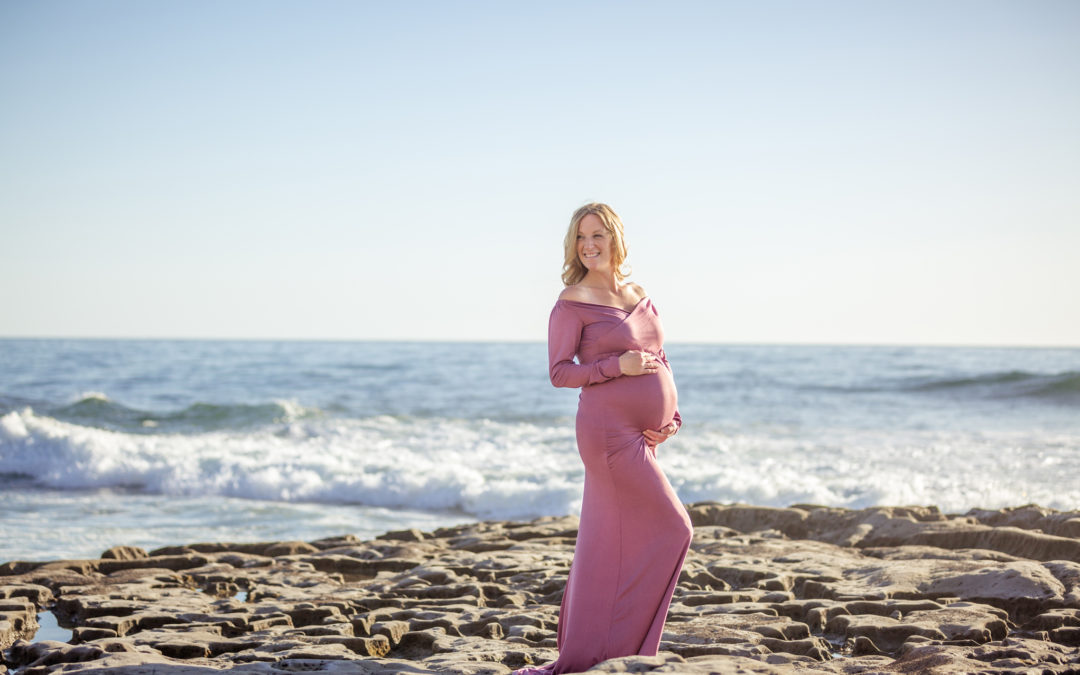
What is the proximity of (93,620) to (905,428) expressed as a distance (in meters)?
17.5

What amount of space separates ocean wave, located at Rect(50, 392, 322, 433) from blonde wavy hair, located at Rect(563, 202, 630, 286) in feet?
59.7

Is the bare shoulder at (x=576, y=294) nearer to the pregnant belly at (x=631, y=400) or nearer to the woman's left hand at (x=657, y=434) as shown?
the pregnant belly at (x=631, y=400)

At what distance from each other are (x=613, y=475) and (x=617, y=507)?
0.16 meters

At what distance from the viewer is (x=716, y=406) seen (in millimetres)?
24297

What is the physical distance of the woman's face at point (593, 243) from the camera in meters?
4.19

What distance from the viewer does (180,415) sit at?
2261 cm

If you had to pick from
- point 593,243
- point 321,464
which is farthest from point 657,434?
point 321,464

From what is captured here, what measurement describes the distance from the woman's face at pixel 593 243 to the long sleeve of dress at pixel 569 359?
9.9 inches

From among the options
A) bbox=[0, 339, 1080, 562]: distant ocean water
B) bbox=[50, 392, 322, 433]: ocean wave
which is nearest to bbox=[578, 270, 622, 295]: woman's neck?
bbox=[0, 339, 1080, 562]: distant ocean water

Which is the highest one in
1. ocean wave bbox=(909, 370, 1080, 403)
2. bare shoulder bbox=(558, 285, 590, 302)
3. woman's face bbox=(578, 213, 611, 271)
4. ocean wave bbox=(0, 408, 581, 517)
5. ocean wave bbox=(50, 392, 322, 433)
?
woman's face bbox=(578, 213, 611, 271)

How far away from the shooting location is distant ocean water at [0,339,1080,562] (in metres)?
11.8

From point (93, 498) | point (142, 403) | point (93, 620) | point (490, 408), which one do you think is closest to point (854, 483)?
point (93, 620)

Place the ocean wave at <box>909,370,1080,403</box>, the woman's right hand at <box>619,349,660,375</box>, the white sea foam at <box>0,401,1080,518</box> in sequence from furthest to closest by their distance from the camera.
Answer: the ocean wave at <box>909,370,1080,403</box> → the white sea foam at <box>0,401,1080,518</box> → the woman's right hand at <box>619,349,660,375</box>

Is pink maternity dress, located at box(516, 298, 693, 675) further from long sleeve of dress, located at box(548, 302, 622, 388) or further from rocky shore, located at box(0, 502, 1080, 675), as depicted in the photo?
rocky shore, located at box(0, 502, 1080, 675)
